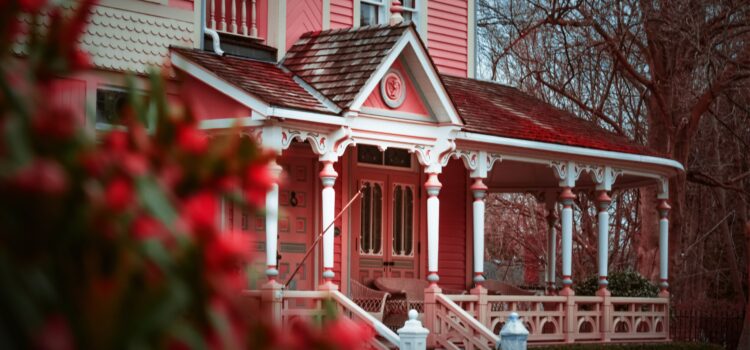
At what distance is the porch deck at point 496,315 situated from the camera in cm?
1680

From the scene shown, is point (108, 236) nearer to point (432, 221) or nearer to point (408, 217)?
point (432, 221)

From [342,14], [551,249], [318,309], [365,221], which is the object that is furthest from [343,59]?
[551,249]

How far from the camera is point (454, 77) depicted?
22.9 meters

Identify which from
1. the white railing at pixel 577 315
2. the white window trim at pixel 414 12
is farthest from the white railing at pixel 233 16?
the white railing at pixel 577 315

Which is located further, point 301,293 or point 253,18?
point 253,18

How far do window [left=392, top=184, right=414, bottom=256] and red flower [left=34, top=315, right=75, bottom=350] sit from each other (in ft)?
61.5

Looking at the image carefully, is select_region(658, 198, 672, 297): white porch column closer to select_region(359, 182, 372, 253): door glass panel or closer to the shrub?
the shrub

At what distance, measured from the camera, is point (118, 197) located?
279cm

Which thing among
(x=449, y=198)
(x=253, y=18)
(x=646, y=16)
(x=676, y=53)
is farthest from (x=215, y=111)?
(x=676, y=53)

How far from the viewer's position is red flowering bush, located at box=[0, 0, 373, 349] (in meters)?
2.69

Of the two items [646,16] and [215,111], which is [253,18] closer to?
[215,111]

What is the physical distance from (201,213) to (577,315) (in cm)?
1868

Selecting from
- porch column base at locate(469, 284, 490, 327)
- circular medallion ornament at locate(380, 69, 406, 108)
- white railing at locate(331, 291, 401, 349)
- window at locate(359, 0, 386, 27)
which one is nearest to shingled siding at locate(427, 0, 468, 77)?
window at locate(359, 0, 386, 27)

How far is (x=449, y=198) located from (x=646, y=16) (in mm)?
8080
